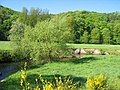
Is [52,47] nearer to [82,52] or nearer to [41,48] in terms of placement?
[41,48]

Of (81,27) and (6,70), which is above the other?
(81,27)

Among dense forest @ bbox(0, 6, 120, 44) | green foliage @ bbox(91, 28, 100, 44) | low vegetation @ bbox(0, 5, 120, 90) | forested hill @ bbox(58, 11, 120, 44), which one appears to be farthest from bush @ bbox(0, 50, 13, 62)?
green foliage @ bbox(91, 28, 100, 44)

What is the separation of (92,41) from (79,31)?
5.35 m

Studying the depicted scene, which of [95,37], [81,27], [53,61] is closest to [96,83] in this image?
[53,61]

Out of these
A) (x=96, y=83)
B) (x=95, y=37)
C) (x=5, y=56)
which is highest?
(x=96, y=83)

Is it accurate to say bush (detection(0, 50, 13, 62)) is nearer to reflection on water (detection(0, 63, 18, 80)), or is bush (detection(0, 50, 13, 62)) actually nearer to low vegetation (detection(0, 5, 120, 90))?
low vegetation (detection(0, 5, 120, 90))

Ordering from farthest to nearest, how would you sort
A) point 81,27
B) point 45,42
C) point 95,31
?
point 81,27 → point 95,31 → point 45,42

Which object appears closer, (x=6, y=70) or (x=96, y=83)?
(x=96, y=83)

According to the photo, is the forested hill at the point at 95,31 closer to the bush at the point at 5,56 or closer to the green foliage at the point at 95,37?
the green foliage at the point at 95,37

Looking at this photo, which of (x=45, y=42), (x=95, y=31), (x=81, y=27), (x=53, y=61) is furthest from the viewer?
(x=81, y=27)

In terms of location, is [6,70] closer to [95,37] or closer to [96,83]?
[96,83]

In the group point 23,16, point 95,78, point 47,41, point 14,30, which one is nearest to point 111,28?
point 23,16

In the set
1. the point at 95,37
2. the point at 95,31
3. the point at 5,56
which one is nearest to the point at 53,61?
the point at 5,56

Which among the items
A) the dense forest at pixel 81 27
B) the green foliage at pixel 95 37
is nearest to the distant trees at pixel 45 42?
the dense forest at pixel 81 27
